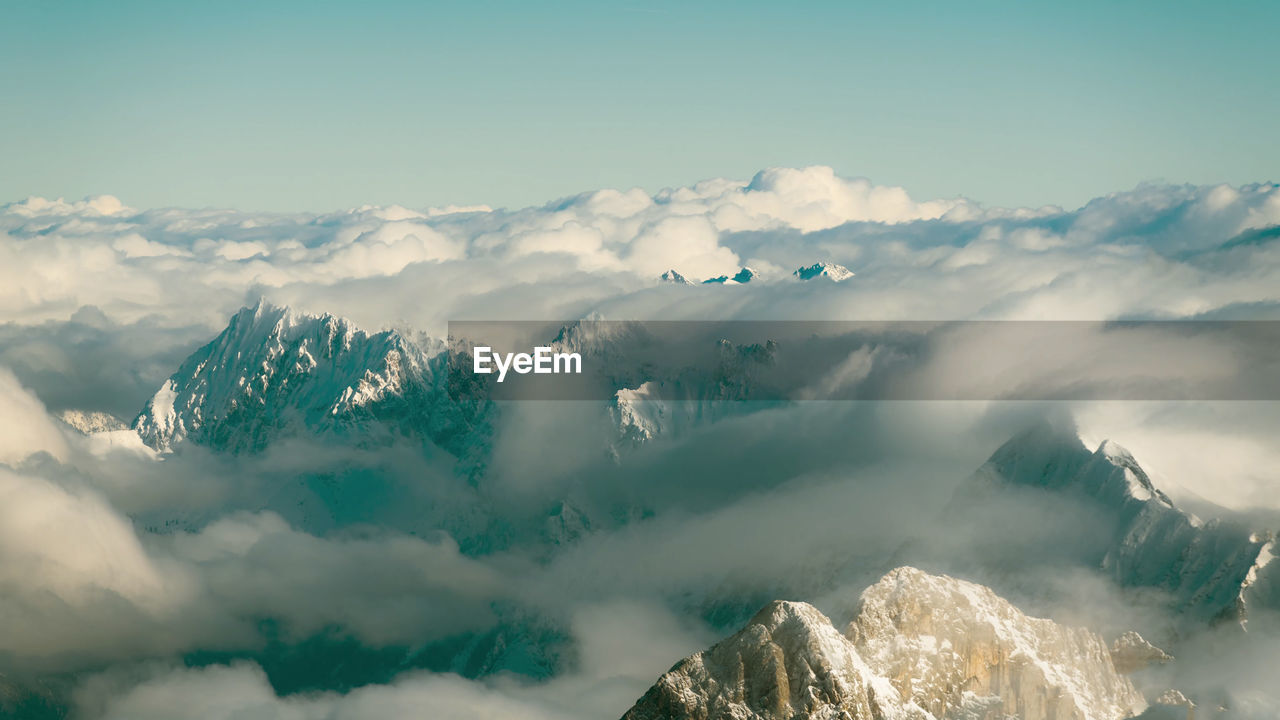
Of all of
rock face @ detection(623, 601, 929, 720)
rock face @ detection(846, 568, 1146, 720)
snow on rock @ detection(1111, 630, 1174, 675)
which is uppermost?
rock face @ detection(623, 601, 929, 720)

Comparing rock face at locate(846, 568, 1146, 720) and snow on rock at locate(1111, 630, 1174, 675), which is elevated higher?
rock face at locate(846, 568, 1146, 720)

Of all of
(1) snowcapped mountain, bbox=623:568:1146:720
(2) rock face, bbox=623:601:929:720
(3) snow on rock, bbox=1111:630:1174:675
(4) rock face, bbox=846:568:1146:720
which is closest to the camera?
(2) rock face, bbox=623:601:929:720

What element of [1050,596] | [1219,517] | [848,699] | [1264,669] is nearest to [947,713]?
[848,699]

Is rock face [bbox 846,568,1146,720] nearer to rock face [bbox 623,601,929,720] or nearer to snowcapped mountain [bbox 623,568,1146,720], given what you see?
snowcapped mountain [bbox 623,568,1146,720]

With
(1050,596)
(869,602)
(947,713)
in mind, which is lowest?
(1050,596)

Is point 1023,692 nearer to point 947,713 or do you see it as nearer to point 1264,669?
point 947,713

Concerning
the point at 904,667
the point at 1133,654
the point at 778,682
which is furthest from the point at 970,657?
the point at 1133,654

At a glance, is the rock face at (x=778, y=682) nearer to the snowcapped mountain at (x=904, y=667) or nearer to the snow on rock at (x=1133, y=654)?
the snowcapped mountain at (x=904, y=667)

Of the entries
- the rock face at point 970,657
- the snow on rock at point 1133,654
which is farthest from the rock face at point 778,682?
the snow on rock at point 1133,654

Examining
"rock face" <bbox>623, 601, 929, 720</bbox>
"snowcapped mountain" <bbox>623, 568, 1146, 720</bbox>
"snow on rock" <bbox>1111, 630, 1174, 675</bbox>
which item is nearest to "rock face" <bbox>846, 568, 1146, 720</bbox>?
"snowcapped mountain" <bbox>623, 568, 1146, 720</bbox>
